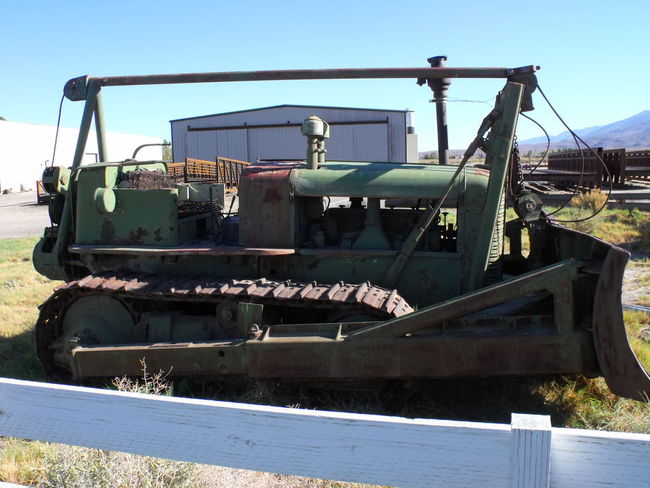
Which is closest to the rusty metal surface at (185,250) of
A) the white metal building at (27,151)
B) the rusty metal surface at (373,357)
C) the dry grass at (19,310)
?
the rusty metal surface at (373,357)

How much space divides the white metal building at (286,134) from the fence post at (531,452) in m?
22.8

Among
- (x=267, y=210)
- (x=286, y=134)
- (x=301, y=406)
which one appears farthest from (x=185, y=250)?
(x=286, y=134)

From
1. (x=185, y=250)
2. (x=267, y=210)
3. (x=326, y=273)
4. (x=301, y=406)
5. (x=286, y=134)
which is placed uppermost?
(x=286, y=134)

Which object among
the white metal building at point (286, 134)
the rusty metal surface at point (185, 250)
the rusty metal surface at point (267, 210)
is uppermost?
the white metal building at point (286, 134)

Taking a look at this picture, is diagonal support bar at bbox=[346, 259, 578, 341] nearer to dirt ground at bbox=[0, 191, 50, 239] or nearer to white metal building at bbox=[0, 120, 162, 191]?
dirt ground at bbox=[0, 191, 50, 239]

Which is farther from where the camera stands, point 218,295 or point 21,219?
point 21,219

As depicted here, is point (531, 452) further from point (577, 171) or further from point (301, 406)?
point (577, 171)

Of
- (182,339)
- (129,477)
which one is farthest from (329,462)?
(182,339)

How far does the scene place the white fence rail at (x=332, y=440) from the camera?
198cm

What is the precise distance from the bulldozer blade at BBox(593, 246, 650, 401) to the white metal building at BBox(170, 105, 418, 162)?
69.2 feet

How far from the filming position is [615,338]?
12.5 feet

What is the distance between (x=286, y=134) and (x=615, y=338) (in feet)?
74.1

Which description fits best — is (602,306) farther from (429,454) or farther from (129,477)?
(129,477)

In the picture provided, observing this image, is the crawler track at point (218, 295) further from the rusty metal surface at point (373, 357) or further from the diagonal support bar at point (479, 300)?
the rusty metal surface at point (373, 357)
